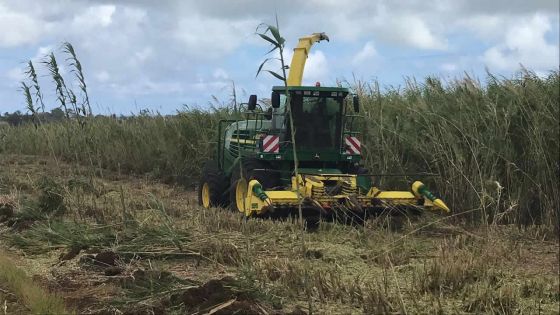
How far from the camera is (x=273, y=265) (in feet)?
19.2

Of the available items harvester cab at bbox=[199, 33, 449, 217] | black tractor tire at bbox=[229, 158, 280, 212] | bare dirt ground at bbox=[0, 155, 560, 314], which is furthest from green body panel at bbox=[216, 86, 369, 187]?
bare dirt ground at bbox=[0, 155, 560, 314]

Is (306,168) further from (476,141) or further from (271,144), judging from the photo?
(476,141)

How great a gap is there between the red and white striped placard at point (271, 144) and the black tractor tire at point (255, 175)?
1.03ft

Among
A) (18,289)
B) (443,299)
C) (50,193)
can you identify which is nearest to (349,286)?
(443,299)

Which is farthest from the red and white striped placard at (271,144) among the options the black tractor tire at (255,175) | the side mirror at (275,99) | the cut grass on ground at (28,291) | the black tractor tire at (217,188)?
the cut grass on ground at (28,291)

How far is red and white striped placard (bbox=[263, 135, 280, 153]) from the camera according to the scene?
10.4 meters

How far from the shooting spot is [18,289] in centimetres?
589

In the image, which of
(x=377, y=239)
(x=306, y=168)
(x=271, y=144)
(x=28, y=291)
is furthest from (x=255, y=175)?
(x=28, y=291)

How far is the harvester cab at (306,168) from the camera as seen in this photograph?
8.95 m

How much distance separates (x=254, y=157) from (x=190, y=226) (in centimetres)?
259

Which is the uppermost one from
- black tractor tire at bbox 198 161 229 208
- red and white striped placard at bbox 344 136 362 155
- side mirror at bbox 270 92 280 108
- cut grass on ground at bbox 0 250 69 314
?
side mirror at bbox 270 92 280 108

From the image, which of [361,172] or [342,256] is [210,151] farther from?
[342,256]

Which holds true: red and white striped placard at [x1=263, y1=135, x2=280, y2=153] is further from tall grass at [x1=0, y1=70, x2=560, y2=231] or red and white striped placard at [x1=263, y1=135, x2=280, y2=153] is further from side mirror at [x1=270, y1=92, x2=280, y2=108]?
tall grass at [x1=0, y1=70, x2=560, y2=231]

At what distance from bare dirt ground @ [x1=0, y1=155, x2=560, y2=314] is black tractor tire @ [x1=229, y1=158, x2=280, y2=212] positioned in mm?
1068
